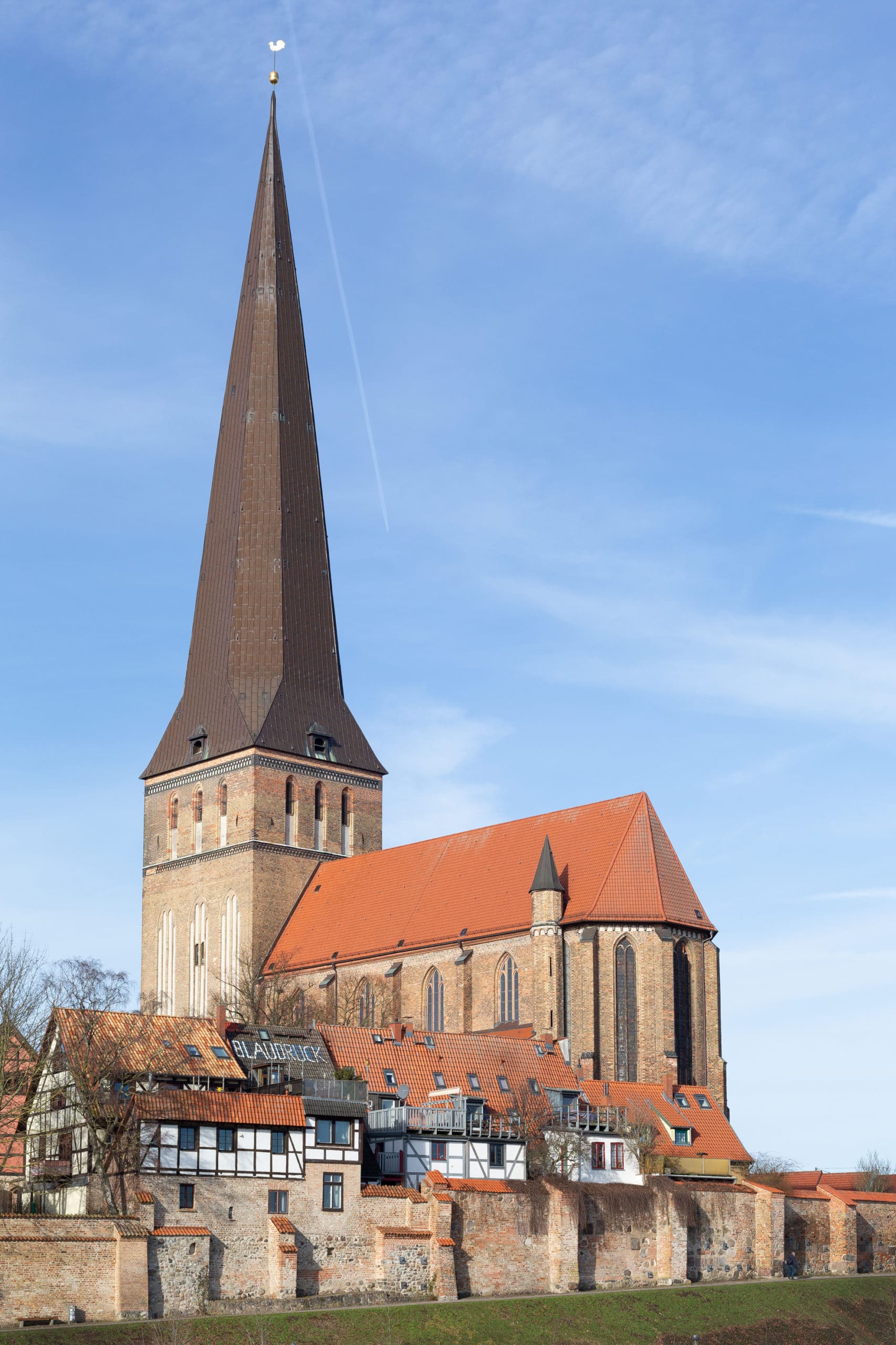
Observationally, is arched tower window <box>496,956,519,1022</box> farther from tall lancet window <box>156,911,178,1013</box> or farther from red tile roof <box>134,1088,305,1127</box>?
red tile roof <box>134,1088,305,1127</box>

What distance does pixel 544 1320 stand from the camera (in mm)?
43531

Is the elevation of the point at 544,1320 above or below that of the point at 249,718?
below

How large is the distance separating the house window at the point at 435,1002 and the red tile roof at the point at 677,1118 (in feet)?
40.5

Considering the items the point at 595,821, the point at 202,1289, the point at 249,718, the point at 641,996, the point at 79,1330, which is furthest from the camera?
the point at 249,718

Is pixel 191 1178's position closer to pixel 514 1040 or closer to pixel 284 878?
pixel 514 1040

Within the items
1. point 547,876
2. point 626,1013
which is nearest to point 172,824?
point 547,876

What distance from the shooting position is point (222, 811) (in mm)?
80812

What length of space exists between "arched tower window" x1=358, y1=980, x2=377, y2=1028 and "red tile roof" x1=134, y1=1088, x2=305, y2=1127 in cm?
2613

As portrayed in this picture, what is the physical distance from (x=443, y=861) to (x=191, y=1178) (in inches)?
1281

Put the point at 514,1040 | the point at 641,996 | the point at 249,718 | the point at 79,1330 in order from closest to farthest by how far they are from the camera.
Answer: the point at 79,1330
the point at 514,1040
the point at 641,996
the point at 249,718

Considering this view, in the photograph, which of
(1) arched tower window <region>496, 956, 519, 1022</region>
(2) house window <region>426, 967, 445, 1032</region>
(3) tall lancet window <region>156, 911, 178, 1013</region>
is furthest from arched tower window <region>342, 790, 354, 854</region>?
(1) arched tower window <region>496, 956, 519, 1022</region>

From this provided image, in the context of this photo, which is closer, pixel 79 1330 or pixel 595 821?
pixel 79 1330

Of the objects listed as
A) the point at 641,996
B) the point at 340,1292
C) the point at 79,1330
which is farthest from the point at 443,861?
the point at 79,1330

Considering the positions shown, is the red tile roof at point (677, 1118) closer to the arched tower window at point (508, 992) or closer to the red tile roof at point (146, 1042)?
the arched tower window at point (508, 992)
